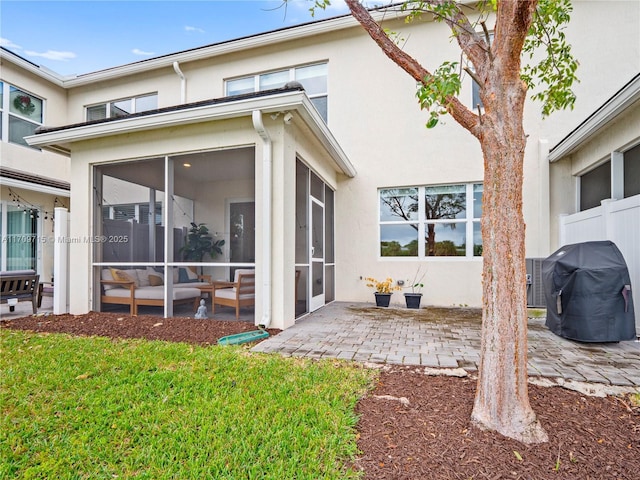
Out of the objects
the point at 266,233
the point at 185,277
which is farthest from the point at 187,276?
the point at 266,233

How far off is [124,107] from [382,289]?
954cm

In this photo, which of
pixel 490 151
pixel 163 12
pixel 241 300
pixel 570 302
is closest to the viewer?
pixel 490 151

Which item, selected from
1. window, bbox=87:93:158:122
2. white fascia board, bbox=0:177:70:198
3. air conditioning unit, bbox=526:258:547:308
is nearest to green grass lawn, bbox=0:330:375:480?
air conditioning unit, bbox=526:258:547:308

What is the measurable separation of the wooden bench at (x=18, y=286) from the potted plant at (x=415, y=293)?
7.26m

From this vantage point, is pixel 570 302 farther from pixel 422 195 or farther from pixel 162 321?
pixel 162 321

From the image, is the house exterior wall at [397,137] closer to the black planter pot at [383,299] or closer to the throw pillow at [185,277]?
the black planter pot at [383,299]

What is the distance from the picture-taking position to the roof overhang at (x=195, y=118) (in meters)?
4.68

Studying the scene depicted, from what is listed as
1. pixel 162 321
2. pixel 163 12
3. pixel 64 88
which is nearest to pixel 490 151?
pixel 162 321

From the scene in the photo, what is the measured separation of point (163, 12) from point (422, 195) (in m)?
8.14

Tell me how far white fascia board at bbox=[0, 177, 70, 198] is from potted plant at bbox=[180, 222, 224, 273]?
206 inches

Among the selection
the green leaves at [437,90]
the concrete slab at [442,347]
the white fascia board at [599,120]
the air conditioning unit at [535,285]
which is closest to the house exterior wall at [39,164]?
the concrete slab at [442,347]

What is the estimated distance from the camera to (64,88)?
10609 millimetres

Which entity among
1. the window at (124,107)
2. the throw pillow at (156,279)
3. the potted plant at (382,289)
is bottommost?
the potted plant at (382,289)

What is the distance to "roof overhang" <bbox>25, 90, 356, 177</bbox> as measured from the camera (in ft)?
15.3
